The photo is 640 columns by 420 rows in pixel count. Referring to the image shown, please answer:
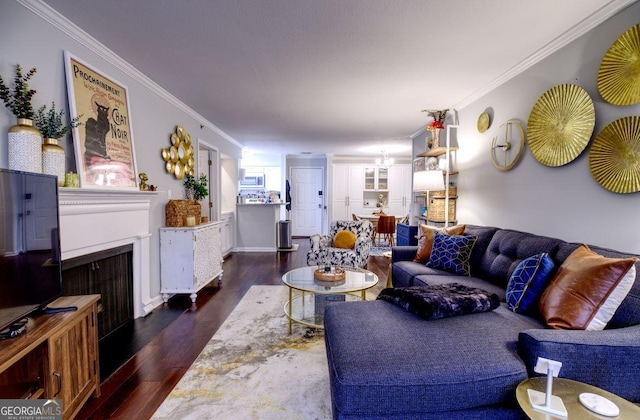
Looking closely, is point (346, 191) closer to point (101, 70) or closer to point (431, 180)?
point (431, 180)

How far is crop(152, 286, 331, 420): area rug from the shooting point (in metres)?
1.57

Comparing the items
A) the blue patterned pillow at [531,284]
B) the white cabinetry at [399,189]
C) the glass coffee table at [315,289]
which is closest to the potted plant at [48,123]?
the glass coffee table at [315,289]

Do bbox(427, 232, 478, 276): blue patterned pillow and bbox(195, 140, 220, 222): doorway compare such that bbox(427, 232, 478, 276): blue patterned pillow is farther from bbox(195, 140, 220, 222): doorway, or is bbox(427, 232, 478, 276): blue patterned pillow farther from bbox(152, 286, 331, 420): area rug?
bbox(195, 140, 220, 222): doorway

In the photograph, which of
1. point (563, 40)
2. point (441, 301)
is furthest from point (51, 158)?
point (563, 40)

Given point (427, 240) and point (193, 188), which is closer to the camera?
point (427, 240)

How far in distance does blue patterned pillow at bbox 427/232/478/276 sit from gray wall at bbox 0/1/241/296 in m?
2.95

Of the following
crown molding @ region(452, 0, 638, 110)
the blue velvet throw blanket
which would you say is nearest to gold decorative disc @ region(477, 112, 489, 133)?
crown molding @ region(452, 0, 638, 110)

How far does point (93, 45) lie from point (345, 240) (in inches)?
130

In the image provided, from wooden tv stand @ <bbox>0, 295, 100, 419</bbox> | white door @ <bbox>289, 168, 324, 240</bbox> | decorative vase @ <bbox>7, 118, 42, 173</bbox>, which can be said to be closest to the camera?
wooden tv stand @ <bbox>0, 295, 100, 419</bbox>

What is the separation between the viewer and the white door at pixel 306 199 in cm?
834

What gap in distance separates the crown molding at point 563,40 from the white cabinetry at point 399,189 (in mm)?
4966

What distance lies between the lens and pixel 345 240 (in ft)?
13.5

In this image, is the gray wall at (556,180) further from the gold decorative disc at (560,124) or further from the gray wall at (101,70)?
the gray wall at (101,70)

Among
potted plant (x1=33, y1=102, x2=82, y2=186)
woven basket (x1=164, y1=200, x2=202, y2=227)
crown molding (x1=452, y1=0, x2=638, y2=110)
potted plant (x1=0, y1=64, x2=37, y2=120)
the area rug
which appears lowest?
the area rug
